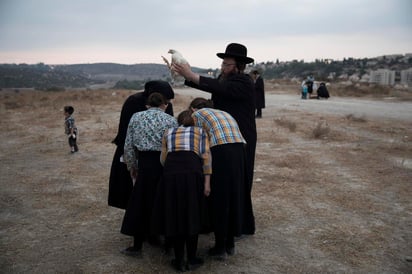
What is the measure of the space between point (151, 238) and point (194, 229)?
96 centimetres

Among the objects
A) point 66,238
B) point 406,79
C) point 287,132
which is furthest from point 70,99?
point 406,79

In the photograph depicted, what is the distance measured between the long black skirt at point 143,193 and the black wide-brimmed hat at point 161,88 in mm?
626

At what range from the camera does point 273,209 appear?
214 inches

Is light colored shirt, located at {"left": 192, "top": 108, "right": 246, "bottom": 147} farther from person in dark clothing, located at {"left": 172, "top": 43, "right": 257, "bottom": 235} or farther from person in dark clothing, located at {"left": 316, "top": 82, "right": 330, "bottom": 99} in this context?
person in dark clothing, located at {"left": 316, "top": 82, "right": 330, "bottom": 99}

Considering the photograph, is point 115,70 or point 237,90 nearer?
point 237,90

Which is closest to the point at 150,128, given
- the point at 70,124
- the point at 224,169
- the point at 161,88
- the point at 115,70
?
the point at 161,88

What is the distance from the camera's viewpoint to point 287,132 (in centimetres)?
1178

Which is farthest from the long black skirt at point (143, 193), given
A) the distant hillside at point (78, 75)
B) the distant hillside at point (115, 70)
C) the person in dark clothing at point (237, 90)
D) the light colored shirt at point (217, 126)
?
the distant hillside at point (115, 70)

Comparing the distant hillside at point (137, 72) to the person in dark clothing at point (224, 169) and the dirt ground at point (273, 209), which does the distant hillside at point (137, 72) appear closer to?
the dirt ground at point (273, 209)

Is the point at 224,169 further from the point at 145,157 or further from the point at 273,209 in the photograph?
the point at 273,209

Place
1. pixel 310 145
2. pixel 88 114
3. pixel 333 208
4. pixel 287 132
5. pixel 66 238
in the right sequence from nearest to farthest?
pixel 66 238
pixel 333 208
pixel 310 145
pixel 287 132
pixel 88 114

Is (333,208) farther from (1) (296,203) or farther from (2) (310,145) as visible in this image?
(2) (310,145)

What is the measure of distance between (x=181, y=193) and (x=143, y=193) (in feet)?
1.56

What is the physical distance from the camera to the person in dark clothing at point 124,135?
396 cm
